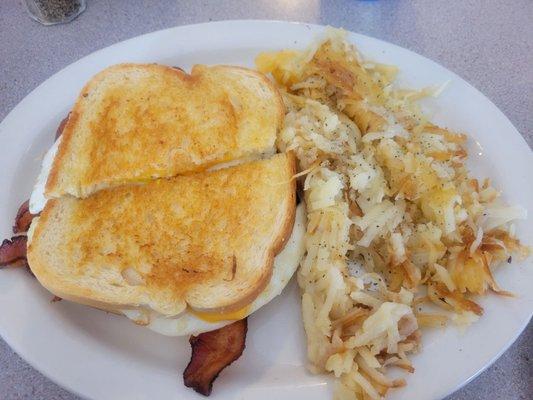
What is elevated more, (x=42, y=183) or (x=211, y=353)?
(x=42, y=183)

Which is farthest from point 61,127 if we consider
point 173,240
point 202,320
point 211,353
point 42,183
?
point 211,353

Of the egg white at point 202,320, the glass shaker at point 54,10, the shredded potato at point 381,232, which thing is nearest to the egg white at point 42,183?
the egg white at point 202,320

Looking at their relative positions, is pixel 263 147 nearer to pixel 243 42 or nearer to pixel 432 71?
pixel 243 42

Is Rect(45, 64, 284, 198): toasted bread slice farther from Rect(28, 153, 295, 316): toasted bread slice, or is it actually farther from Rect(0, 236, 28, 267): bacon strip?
Rect(0, 236, 28, 267): bacon strip

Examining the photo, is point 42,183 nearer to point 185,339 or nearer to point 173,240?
point 173,240

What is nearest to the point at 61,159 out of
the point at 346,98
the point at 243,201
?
the point at 243,201

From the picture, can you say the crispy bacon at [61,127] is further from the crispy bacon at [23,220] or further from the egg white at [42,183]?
the crispy bacon at [23,220]
